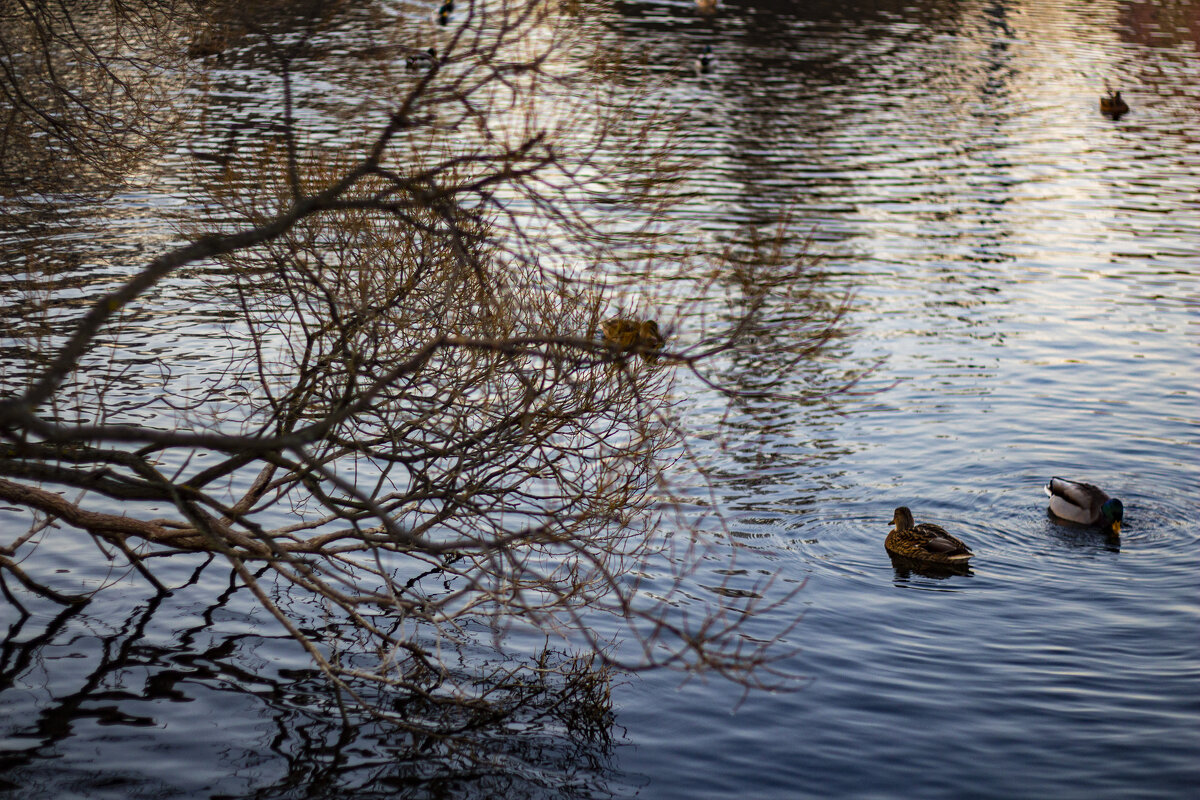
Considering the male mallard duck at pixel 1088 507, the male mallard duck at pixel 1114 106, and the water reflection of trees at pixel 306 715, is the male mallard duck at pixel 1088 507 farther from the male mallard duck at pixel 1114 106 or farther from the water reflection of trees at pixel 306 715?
the male mallard duck at pixel 1114 106

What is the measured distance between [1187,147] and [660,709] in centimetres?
2873

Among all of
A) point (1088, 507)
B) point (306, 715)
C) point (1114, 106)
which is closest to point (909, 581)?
point (1088, 507)

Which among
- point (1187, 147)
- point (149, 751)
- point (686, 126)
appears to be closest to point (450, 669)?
point (149, 751)

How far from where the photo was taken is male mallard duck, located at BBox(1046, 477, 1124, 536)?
11750 millimetres

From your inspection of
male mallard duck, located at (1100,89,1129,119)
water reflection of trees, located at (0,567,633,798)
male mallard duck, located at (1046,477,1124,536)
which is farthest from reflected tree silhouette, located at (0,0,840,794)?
male mallard duck, located at (1100,89,1129,119)

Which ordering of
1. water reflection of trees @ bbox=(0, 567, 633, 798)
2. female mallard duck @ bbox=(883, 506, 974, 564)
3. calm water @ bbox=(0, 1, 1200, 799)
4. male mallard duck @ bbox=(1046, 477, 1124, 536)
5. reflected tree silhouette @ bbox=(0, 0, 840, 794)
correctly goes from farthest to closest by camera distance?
male mallard duck @ bbox=(1046, 477, 1124, 536), female mallard duck @ bbox=(883, 506, 974, 564), calm water @ bbox=(0, 1, 1200, 799), water reflection of trees @ bbox=(0, 567, 633, 798), reflected tree silhouette @ bbox=(0, 0, 840, 794)

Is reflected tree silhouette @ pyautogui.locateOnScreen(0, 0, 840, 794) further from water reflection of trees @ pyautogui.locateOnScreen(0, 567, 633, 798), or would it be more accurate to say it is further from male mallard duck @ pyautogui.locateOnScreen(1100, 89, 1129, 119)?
male mallard duck @ pyautogui.locateOnScreen(1100, 89, 1129, 119)

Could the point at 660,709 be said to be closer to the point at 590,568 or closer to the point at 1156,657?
the point at 590,568

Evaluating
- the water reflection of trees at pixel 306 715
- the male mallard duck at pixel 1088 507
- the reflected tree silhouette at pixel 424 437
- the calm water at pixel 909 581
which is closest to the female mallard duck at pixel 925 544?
the calm water at pixel 909 581

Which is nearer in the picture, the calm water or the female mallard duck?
the calm water

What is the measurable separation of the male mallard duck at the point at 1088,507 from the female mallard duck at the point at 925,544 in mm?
1320

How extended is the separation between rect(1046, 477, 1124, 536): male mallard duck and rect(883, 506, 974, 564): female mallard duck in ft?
4.33

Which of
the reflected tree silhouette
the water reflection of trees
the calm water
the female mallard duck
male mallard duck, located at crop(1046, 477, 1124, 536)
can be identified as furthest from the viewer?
male mallard duck, located at crop(1046, 477, 1124, 536)

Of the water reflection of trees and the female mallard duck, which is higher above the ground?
the water reflection of trees
